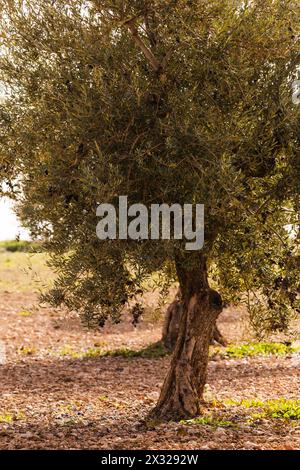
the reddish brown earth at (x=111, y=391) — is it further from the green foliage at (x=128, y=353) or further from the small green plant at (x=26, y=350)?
the green foliage at (x=128, y=353)

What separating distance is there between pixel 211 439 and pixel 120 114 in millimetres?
5709

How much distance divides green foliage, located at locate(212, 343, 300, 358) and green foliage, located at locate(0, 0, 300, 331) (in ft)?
38.8

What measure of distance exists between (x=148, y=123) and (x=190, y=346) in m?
4.70

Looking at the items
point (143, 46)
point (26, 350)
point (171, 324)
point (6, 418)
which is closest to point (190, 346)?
point (6, 418)

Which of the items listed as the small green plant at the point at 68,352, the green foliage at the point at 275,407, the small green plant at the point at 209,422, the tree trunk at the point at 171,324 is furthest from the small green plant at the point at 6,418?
the tree trunk at the point at 171,324

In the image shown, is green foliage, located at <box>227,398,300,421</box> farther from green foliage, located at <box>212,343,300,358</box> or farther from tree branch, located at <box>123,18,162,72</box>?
tree branch, located at <box>123,18,162,72</box>

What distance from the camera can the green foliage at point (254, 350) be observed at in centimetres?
2442

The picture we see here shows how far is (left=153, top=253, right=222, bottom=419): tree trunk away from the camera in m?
14.4

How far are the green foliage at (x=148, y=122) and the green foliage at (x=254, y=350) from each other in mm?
11830

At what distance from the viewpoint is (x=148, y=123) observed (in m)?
12.2

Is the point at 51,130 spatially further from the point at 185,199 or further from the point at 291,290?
the point at 291,290

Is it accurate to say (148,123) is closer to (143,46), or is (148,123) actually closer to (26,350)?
(143,46)

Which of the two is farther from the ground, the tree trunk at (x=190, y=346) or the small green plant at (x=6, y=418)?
the tree trunk at (x=190, y=346)
